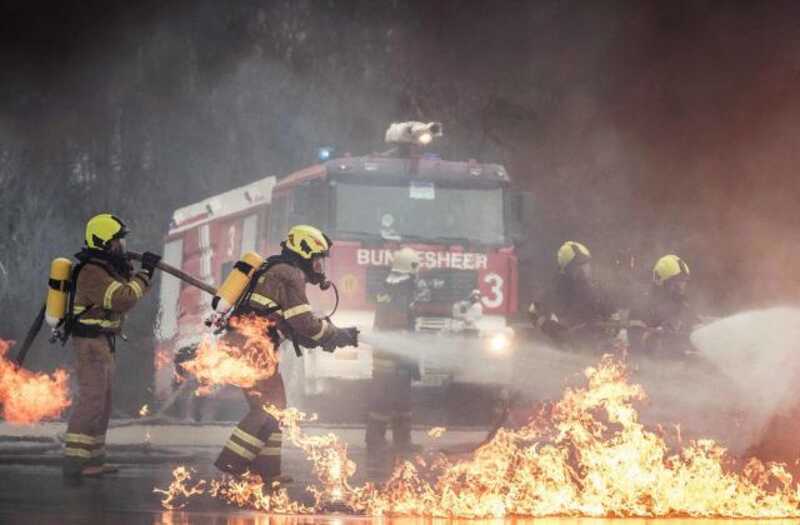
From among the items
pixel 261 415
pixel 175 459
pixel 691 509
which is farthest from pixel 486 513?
pixel 175 459

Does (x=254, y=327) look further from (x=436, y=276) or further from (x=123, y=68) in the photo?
(x=123, y=68)

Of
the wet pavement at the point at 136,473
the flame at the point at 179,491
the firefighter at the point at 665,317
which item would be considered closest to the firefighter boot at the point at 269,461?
the wet pavement at the point at 136,473

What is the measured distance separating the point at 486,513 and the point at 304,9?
2526 cm

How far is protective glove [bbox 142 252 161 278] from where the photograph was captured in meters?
9.84

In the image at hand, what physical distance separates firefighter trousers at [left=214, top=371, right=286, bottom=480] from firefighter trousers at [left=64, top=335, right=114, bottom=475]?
44.2 inches

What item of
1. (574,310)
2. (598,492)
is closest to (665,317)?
(574,310)

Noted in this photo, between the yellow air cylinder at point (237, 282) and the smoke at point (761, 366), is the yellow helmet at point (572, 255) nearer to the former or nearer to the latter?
the smoke at point (761, 366)

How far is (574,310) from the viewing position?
12695mm

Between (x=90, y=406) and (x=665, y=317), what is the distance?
18.0 feet

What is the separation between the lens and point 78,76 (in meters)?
28.2

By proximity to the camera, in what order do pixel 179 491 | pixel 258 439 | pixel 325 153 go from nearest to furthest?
pixel 179 491, pixel 258 439, pixel 325 153

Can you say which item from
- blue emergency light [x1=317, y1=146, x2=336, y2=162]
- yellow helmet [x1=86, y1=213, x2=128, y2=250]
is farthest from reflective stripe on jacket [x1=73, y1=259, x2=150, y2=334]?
blue emergency light [x1=317, y1=146, x2=336, y2=162]

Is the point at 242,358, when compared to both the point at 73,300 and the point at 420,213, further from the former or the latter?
the point at 420,213

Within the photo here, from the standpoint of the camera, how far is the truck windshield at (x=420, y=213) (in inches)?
590
